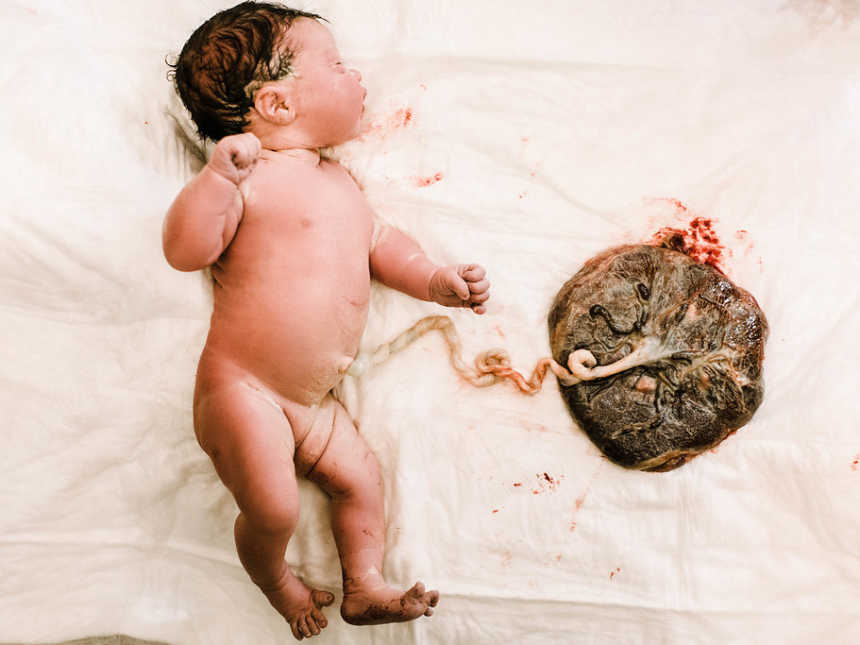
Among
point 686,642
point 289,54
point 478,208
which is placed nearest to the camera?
point 289,54

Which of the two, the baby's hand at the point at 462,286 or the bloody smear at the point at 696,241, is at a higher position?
the bloody smear at the point at 696,241

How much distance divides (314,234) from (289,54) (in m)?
0.28

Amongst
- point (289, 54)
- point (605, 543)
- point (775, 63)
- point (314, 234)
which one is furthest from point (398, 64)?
point (605, 543)

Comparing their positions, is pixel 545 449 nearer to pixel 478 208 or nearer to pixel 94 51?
pixel 478 208

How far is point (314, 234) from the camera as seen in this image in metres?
1.22

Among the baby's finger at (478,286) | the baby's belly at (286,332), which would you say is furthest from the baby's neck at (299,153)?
the baby's finger at (478,286)

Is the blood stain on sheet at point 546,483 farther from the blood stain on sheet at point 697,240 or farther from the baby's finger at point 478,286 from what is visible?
the blood stain on sheet at point 697,240

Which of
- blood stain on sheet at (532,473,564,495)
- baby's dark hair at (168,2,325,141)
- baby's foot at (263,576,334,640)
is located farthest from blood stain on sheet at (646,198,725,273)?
baby's foot at (263,576,334,640)

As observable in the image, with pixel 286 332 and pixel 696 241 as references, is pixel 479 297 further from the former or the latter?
pixel 696 241

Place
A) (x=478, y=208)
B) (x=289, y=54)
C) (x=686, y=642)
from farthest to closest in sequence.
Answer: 1. (x=478, y=208)
2. (x=686, y=642)
3. (x=289, y=54)

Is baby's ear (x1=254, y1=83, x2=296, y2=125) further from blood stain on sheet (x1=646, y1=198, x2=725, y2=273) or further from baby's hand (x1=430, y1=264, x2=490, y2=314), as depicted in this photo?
blood stain on sheet (x1=646, y1=198, x2=725, y2=273)

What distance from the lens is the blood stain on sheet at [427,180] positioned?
55.1 inches

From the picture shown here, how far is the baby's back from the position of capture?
3.92 feet

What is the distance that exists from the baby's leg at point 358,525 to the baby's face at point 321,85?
0.47 m
